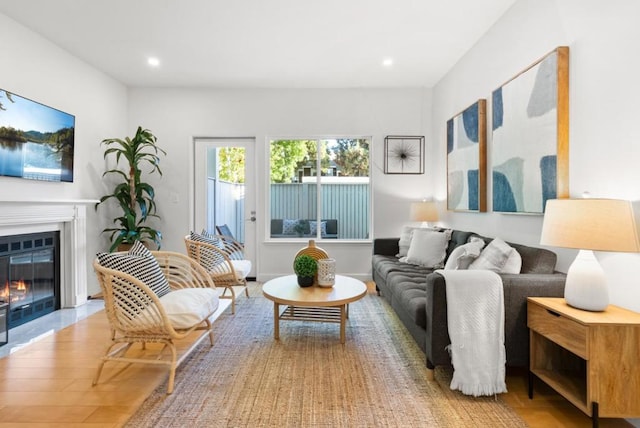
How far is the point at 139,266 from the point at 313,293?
127 centimetres

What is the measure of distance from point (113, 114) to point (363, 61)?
3.27m

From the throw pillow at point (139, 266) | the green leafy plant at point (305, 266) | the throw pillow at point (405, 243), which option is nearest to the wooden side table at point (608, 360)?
the green leafy plant at point (305, 266)

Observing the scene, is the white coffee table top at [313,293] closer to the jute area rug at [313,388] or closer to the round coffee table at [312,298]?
the round coffee table at [312,298]

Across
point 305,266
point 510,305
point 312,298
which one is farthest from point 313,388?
point 510,305

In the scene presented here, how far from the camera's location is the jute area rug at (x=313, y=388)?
5.85 ft

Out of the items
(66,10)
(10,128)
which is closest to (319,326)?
(10,128)

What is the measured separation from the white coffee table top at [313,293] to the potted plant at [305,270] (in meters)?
0.05

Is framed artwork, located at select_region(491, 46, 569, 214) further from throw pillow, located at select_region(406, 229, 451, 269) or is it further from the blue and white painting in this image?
throw pillow, located at select_region(406, 229, 451, 269)

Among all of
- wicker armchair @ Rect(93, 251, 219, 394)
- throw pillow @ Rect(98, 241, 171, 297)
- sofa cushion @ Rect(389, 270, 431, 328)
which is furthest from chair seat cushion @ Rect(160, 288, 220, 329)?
sofa cushion @ Rect(389, 270, 431, 328)

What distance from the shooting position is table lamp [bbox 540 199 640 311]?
1.55 metres

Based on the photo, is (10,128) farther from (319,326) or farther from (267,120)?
(319,326)

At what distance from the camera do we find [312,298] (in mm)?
2607

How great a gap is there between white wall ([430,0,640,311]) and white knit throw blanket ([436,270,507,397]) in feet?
2.03

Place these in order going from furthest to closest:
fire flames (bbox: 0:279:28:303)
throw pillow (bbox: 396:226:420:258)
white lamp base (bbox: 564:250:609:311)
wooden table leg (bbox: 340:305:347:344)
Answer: throw pillow (bbox: 396:226:420:258), fire flames (bbox: 0:279:28:303), wooden table leg (bbox: 340:305:347:344), white lamp base (bbox: 564:250:609:311)
